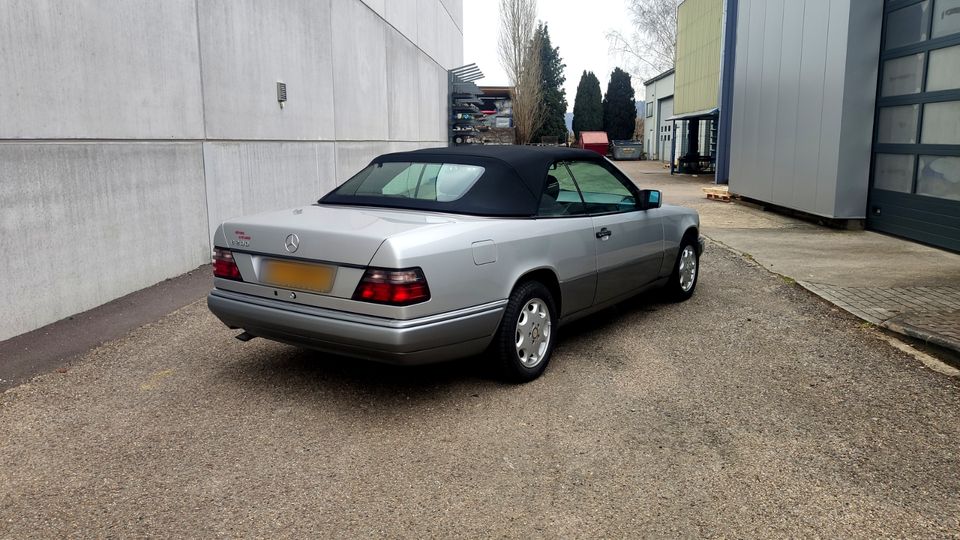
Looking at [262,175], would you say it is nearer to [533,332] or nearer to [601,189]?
[601,189]

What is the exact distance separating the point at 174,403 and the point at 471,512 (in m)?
2.09

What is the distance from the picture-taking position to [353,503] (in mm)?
3080

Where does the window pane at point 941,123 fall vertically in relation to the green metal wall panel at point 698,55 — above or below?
below

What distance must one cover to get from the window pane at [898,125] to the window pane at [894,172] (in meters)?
0.22

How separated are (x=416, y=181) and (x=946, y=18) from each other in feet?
25.4

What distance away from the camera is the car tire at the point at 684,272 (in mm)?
6512

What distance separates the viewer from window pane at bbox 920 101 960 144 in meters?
8.80

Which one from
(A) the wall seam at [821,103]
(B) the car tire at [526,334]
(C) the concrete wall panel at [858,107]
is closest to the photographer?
(B) the car tire at [526,334]

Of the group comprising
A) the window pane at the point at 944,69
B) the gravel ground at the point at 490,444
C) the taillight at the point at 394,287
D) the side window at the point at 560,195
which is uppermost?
the window pane at the point at 944,69

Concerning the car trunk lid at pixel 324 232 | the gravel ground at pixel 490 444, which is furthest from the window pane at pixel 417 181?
the gravel ground at pixel 490 444

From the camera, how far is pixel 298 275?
4.05m

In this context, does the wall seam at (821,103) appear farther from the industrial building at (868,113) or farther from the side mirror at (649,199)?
the side mirror at (649,199)

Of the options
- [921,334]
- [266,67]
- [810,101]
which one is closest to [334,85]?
[266,67]

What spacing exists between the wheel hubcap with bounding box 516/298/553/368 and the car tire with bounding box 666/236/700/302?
2.20 metres
